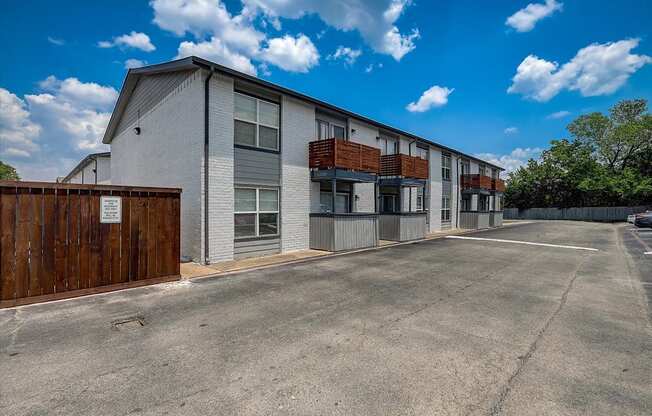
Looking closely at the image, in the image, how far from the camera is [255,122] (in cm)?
1077

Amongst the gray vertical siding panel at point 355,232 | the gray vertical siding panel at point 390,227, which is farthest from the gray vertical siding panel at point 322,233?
the gray vertical siding panel at point 390,227

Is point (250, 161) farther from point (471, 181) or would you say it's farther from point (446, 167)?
point (471, 181)

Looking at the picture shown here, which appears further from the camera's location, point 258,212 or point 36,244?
point 258,212

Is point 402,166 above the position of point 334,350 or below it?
above

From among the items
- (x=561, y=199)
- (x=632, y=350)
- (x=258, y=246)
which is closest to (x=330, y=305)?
(x=632, y=350)

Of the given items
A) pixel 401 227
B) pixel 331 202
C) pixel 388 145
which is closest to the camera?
pixel 331 202

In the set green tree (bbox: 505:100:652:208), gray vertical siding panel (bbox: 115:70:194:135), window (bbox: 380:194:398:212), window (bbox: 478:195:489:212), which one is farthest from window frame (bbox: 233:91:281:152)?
green tree (bbox: 505:100:652:208)

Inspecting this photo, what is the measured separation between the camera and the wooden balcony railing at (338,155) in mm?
11906

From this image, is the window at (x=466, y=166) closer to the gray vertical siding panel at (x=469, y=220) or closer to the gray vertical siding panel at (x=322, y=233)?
the gray vertical siding panel at (x=469, y=220)

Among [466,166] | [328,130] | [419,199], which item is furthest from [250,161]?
[466,166]

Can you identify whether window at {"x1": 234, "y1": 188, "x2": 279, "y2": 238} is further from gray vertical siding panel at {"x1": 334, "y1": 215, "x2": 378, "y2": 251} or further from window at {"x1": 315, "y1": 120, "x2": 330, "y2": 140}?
window at {"x1": 315, "y1": 120, "x2": 330, "y2": 140}

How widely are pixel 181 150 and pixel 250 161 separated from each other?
2.34 meters

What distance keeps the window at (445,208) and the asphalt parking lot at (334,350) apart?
52.2 feet

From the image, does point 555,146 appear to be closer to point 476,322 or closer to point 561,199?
point 561,199
